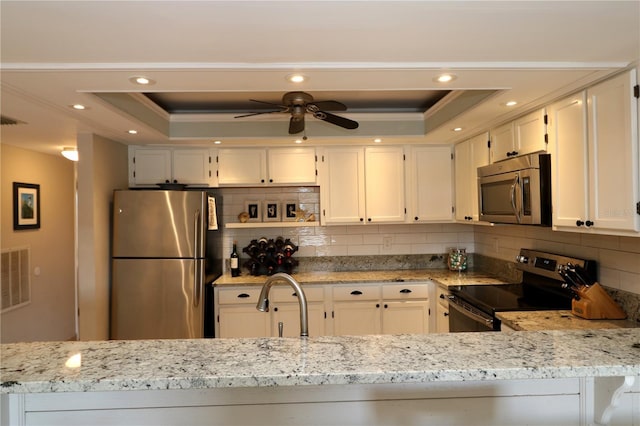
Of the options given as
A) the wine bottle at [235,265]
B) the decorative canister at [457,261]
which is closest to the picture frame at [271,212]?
the wine bottle at [235,265]

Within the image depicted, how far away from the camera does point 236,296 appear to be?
3486mm

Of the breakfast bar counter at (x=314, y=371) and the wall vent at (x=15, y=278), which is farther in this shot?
the wall vent at (x=15, y=278)

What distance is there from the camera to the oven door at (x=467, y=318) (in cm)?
244

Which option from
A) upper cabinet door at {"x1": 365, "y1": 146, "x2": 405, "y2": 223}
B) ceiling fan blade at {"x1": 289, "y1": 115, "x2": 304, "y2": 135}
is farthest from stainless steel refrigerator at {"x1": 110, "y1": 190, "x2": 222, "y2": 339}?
upper cabinet door at {"x1": 365, "y1": 146, "x2": 405, "y2": 223}

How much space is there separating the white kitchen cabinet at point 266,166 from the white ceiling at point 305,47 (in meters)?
1.27

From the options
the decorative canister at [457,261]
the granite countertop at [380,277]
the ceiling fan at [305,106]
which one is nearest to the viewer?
the ceiling fan at [305,106]

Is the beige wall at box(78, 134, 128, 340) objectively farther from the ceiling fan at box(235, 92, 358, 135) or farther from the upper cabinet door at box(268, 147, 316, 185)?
the ceiling fan at box(235, 92, 358, 135)

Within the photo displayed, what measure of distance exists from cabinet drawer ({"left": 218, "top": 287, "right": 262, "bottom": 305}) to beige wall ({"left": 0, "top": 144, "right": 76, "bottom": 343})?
2.17m

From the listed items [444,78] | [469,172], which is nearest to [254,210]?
[469,172]

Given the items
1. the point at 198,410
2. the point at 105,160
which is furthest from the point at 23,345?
the point at 105,160

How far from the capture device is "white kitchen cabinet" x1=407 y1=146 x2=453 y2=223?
3.80m

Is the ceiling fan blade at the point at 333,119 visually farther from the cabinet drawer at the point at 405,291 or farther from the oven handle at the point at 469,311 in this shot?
the cabinet drawer at the point at 405,291

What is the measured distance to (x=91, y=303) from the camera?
121 inches

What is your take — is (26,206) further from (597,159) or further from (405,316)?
(597,159)
